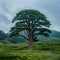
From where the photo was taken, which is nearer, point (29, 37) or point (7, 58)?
point (7, 58)

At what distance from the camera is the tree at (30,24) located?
75238 mm

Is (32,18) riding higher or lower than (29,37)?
higher

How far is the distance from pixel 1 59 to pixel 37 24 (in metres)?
31.2

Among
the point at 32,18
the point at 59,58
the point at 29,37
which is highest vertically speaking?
the point at 32,18

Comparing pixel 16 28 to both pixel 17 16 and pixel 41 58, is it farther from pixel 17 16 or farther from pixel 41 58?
pixel 41 58

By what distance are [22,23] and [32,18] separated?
3690 mm

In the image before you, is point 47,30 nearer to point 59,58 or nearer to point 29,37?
point 29,37

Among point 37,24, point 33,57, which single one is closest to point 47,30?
point 37,24

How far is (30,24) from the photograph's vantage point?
7594 centimetres

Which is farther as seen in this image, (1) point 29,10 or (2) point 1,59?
(1) point 29,10

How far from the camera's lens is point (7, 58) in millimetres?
46562

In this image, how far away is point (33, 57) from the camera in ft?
149

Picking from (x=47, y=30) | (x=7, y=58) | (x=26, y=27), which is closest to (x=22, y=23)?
(x=26, y=27)

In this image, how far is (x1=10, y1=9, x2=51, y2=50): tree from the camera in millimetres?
75238
